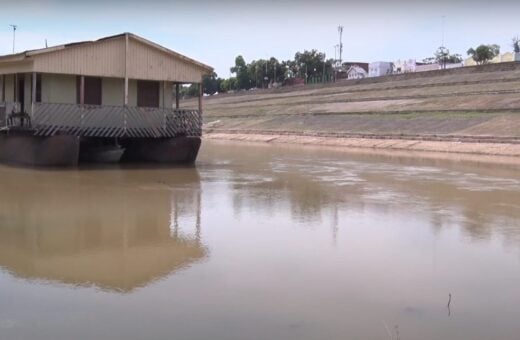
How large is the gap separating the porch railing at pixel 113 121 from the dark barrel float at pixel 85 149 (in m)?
0.41

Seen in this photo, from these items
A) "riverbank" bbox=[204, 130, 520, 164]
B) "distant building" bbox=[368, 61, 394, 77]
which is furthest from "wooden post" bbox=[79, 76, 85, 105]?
"distant building" bbox=[368, 61, 394, 77]


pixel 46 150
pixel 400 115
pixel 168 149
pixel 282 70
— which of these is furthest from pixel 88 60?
pixel 282 70

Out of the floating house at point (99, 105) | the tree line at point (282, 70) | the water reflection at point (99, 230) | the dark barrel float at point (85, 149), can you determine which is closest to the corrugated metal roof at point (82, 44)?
the floating house at point (99, 105)

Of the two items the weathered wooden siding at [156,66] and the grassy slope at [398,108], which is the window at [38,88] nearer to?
the weathered wooden siding at [156,66]

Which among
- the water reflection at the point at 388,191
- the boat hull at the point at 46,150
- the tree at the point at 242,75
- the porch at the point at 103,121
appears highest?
the tree at the point at 242,75

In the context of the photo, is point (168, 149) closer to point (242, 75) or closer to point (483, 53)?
point (483, 53)

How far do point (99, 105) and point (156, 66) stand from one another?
7.47 feet

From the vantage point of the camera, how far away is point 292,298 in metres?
6.01

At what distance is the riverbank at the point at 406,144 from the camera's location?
27.5 m

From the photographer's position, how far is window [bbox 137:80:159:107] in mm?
21812

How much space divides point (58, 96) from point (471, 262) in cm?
1581

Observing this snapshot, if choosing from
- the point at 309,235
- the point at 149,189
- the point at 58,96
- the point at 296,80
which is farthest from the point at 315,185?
the point at 296,80

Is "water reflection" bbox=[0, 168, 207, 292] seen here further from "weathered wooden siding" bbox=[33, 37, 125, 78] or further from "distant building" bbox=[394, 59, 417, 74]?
"distant building" bbox=[394, 59, 417, 74]

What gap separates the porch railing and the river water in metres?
4.35
